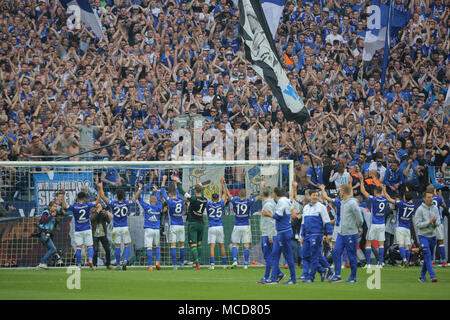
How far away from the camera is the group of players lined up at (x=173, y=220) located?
20297 millimetres

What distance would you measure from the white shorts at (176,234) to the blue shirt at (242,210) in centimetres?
166

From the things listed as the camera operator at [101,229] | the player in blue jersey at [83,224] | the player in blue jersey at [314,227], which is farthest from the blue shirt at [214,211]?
the player in blue jersey at [314,227]

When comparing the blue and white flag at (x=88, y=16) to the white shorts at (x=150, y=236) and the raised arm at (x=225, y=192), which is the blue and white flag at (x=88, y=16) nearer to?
the raised arm at (x=225, y=192)

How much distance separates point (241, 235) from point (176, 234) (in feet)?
6.28

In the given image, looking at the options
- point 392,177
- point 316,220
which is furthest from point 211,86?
point 316,220

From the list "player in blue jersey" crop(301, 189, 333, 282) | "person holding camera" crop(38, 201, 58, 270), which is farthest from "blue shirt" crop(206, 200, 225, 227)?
"player in blue jersey" crop(301, 189, 333, 282)

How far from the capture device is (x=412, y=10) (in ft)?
96.0

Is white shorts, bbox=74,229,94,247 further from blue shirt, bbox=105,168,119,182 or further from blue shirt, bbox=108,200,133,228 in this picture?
blue shirt, bbox=105,168,119,182

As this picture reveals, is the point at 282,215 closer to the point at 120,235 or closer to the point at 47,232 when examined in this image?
the point at 120,235

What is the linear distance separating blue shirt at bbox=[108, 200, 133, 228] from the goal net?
116 cm

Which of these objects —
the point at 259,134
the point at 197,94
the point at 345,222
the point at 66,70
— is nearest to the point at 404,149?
the point at 259,134

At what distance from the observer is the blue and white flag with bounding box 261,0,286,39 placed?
2570 centimetres

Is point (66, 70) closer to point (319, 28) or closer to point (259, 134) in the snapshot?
point (259, 134)

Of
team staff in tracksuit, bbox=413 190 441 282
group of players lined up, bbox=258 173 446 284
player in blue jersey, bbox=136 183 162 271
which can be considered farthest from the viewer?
player in blue jersey, bbox=136 183 162 271
